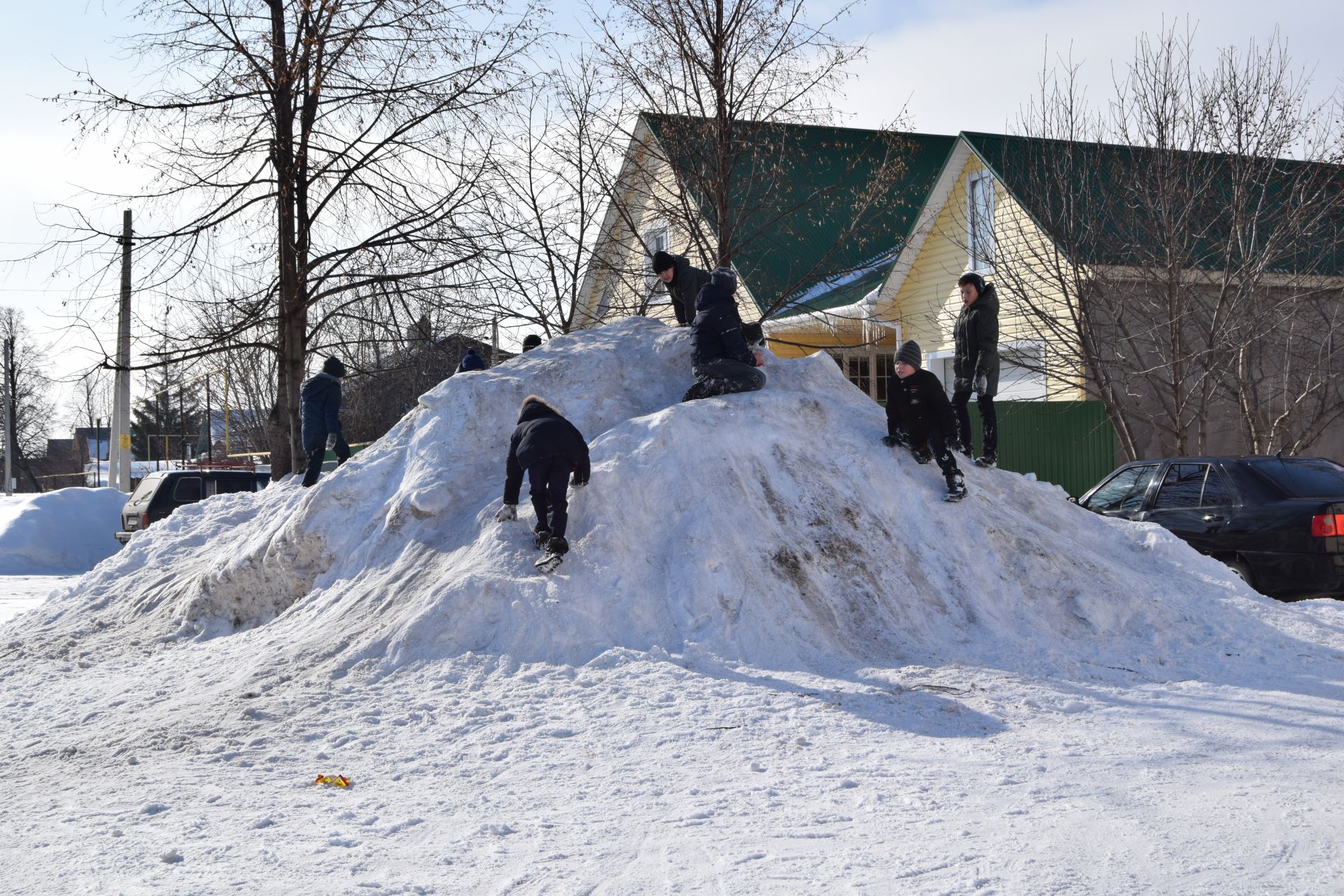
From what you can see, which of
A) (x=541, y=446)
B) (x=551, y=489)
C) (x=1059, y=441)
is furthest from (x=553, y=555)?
(x=1059, y=441)

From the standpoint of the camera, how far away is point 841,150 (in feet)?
65.3

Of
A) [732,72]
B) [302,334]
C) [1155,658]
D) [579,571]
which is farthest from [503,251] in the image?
[1155,658]

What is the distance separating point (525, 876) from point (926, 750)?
2323 millimetres

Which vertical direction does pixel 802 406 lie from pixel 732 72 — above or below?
below

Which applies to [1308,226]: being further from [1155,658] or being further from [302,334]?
[302,334]

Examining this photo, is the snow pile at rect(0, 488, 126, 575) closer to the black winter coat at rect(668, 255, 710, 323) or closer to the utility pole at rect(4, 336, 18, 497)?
the black winter coat at rect(668, 255, 710, 323)

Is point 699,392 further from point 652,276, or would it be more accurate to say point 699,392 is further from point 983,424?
point 652,276

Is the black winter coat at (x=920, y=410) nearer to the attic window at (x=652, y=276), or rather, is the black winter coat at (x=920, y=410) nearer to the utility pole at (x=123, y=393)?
the attic window at (x=652, y=276)

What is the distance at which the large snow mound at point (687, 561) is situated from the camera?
7285 mm

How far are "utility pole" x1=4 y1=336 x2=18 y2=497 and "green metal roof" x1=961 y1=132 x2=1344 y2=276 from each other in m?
43.9

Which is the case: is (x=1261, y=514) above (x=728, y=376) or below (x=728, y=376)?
below

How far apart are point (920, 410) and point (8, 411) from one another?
170 ft

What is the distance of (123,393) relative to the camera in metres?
20.7

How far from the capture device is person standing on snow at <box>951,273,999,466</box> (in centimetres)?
920
